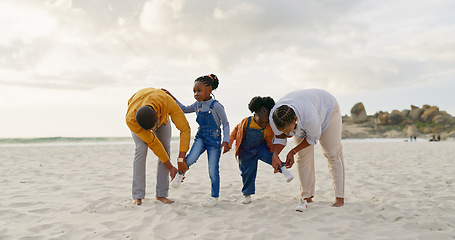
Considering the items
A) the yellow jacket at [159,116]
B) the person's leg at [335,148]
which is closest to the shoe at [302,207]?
the person's leg at [335,148]

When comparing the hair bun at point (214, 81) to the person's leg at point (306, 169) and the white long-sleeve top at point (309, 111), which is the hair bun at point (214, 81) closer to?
the white long-sleeve top at point (309, 111)

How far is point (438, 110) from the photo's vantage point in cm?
4759

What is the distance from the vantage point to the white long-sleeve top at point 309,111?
308 cm

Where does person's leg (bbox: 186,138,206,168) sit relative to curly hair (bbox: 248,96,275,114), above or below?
below

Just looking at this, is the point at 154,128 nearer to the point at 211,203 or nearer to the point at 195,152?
the point at 195,152

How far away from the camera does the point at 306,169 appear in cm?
377

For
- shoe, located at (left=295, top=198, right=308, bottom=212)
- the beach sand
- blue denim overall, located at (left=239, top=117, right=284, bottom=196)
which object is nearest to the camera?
the beach sand

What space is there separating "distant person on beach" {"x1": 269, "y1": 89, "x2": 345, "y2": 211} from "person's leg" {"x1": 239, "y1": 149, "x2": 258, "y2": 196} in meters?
0.45

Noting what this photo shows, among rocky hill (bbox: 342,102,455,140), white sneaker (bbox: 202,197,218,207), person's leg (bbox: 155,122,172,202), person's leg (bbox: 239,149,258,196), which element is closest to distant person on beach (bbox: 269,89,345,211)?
person's leg (bbox: 239,149,258,196)

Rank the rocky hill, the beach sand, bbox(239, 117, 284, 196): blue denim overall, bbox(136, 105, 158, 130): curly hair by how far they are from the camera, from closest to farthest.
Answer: the beach sand, bbox(136, 105, 158, 130): curly hair, bbox(239, 117, 284, 196): blue denim overall, the rocky hill

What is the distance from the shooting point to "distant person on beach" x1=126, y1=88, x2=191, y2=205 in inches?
129

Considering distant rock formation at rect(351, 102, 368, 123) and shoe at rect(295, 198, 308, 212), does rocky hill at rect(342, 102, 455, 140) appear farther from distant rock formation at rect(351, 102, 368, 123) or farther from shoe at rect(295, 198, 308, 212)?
shoe at rect(295, 198, 308, 212)

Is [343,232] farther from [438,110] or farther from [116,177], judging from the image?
[438,110]

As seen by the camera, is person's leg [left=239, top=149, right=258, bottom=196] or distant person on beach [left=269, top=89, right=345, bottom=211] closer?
distant person on beach [left=269, top=89, right=345, bottom=211]
